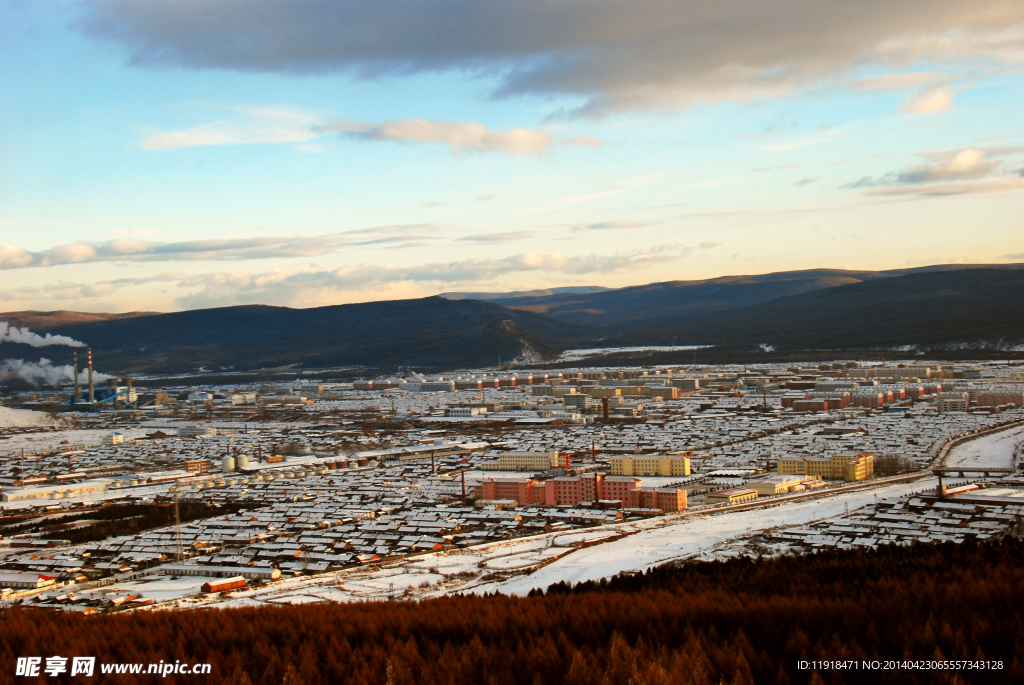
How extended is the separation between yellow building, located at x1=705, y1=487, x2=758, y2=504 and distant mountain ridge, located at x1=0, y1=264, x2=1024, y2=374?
52.7m

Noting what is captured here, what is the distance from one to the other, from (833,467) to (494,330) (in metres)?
70.1

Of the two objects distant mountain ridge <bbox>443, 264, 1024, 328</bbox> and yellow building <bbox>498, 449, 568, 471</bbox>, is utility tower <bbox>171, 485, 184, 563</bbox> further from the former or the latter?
distant mountain ridge <bbox>443, 264, 1024, 328</bbox>

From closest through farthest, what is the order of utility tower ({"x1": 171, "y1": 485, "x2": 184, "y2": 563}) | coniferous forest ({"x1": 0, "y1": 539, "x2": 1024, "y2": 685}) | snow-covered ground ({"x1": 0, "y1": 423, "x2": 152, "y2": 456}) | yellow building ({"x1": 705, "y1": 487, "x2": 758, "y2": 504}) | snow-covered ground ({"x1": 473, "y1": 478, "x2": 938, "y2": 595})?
coniferous forest ({"x1": 0, "y1": 539, "x2": 1024, "y2": 685}) < snow-covered ground ({"x1": 473, "y1": 478, "x2": 938, "y2": 595}) < utility tower ({"x1": 171, "y1": 485, "x2": 184, "y2": 563}) < yellow building ({"x1": 705, "y1": 487, "x2": 758, "y2": 504}) < snow-covered ground ({"x1": 0, "y1": 423, "x2": 152, "y2": 456})

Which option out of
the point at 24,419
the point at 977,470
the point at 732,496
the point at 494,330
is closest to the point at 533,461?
the point at 732,496

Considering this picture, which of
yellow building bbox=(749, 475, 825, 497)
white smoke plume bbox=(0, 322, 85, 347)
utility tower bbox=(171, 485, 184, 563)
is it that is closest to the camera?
utility tower bbox=(171, 485, 184, 563)

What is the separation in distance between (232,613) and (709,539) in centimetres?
888

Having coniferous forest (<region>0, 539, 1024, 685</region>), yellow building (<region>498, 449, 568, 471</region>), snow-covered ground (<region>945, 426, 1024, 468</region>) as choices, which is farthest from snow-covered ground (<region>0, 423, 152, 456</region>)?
snow-covered ground (<region>945, 426, 1024, 468</region>)

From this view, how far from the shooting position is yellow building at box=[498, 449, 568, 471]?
26.7 metres

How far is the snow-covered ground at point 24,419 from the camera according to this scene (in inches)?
1811

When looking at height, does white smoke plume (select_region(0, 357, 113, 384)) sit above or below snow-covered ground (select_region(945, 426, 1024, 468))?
above

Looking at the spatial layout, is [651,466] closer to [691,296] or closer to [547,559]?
[547,559]

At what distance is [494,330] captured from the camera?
9325cm

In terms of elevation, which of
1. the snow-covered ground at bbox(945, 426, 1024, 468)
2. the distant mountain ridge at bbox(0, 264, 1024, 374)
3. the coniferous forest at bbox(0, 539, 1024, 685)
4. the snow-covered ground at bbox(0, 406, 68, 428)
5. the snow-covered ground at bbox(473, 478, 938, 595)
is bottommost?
the snow-covered ground at bbox(945, 426, 1024, 468)

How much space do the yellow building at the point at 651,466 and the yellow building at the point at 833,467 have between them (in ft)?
7.69
